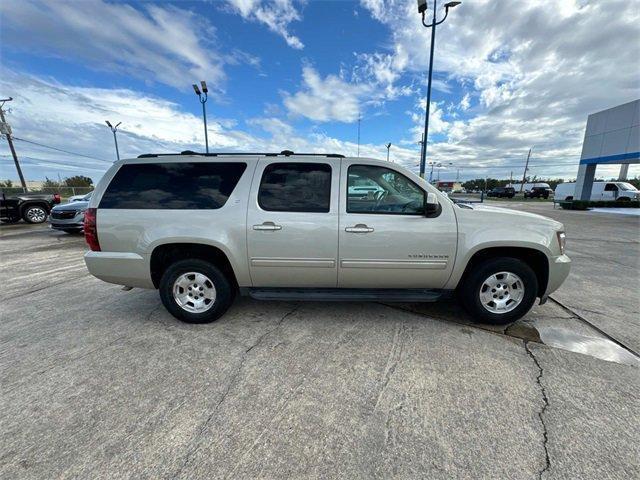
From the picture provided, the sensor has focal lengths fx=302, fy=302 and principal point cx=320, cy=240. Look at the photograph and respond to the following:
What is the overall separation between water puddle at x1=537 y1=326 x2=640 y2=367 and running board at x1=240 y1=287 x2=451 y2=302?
116cm

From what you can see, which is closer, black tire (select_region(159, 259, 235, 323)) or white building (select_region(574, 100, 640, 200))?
black tire (select_region(159, 259, 235, 323))

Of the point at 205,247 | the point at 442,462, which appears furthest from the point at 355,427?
the point at 205,247

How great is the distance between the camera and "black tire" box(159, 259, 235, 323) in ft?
11.3

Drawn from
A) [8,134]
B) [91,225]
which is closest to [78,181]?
[8,134]

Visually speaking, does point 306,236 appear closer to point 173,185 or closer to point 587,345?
point 173,185

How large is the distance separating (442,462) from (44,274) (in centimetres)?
722

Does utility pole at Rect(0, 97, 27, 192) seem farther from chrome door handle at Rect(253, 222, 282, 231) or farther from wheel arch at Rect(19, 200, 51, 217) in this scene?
chrome door handle at Rect(253, 222, 282, 231)

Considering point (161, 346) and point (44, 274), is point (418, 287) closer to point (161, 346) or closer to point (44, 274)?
point (161, 346)

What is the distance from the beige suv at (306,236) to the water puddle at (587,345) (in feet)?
1.23

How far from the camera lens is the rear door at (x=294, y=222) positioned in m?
3.27

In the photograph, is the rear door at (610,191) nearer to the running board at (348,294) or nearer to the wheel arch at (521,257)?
the wheel arch at (521,257)

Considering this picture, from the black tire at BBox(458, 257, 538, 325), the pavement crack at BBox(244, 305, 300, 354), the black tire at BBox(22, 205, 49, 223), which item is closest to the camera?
the pavement crack at BBox(244, 305, 300, 354)

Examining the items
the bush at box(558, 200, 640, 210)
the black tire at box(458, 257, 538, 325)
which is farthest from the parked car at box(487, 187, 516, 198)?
the black tire at box(458, 257, 538, 325)

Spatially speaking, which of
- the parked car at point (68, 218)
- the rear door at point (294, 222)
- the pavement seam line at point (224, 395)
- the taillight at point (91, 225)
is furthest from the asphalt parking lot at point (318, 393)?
the parked car at point (68, 218)
